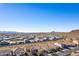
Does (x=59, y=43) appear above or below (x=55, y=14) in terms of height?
below

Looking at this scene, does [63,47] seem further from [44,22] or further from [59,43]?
[44,22]

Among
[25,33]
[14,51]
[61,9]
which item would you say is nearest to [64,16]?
[61,9]

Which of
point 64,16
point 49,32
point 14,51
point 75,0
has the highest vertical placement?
point 75,0

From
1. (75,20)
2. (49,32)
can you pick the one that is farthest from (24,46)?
(75,20)

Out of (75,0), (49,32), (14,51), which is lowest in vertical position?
(14,51)

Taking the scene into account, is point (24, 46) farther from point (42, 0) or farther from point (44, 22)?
point (42, 0)

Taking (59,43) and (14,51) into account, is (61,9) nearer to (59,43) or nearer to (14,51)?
(59,43)

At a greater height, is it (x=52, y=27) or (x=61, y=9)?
(x=61, y=9)
